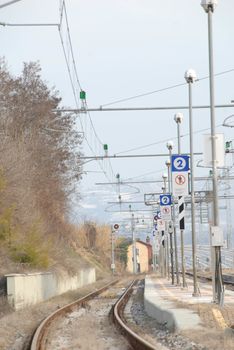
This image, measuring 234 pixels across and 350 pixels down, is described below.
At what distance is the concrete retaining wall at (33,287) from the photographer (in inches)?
979

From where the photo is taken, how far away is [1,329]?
743 inches

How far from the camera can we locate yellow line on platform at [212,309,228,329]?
48.8 ft

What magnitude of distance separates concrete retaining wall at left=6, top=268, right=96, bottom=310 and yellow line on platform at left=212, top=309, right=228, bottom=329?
31.1ft

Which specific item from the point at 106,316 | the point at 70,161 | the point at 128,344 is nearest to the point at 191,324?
the point at 128,344

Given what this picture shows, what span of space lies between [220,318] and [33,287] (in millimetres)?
14236

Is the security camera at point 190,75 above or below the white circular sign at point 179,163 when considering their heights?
above

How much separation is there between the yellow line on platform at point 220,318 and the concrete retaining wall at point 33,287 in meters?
9.48

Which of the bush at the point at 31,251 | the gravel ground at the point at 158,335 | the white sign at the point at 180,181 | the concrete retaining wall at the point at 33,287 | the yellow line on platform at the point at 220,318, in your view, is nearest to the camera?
the gravel ground at the point at 158,335

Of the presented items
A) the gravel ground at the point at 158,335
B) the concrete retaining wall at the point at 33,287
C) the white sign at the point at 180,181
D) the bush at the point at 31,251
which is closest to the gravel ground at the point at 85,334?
the gravel ground at the point at 158,335

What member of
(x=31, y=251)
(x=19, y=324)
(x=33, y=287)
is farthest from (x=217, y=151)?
(x=31, y=251)

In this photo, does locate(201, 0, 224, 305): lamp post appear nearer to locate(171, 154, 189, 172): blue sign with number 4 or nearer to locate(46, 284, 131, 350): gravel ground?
locate(46, 284, 131, 350): gravel ground

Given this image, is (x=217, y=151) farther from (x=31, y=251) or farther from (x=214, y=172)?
(x=31, y=251)

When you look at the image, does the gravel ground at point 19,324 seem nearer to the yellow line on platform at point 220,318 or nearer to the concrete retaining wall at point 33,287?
the concrete retaining wall at point 33,287

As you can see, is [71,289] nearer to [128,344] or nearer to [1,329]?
[1,329]
